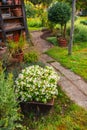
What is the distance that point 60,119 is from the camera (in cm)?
416

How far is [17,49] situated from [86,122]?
9.79 ft

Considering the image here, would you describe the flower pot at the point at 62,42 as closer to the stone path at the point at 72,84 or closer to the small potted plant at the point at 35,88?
the stone path at the point at 72,84

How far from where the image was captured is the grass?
156 inches

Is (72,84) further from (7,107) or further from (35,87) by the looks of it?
(7,107)

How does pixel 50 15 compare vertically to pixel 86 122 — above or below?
above

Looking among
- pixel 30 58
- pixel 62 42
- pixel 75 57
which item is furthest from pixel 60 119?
pixel 62 42

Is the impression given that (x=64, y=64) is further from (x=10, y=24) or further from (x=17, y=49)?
(x=10, y=24)

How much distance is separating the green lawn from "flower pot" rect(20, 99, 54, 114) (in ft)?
6.06

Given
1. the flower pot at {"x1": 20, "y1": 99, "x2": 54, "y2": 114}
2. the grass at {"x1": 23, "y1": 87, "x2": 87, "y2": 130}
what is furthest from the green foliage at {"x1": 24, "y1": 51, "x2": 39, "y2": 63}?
the flower pot at {"x1": 20, "y1": 99, "x2": 54, "y2": 114}

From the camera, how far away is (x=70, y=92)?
16.5 ft

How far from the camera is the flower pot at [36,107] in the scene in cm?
409

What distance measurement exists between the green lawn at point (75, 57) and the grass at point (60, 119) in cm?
144

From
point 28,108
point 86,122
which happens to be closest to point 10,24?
point 28,108

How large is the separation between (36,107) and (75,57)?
3505 mm
